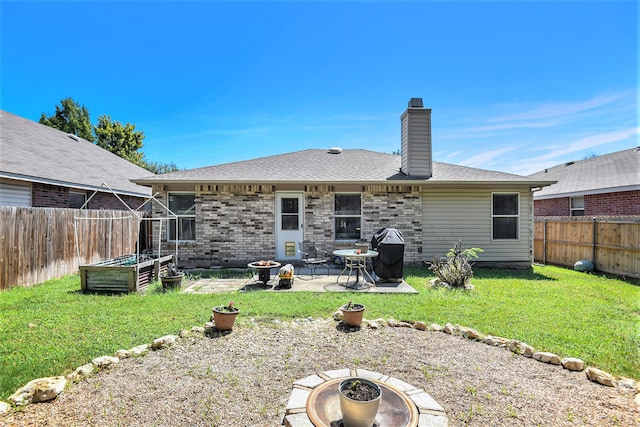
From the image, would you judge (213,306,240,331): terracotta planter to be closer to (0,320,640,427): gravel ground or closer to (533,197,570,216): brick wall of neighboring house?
(0,320,640,427): gravel ground

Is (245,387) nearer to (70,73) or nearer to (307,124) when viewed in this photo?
(307,124)

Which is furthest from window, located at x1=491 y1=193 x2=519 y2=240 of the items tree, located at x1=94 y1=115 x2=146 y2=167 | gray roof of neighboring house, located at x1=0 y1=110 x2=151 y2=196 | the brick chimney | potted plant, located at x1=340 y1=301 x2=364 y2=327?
tree, located at x1=94 y1=115 x2=146 y2=167

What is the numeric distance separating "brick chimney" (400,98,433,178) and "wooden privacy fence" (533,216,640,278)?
5003 millimetres

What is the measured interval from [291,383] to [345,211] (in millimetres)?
7197

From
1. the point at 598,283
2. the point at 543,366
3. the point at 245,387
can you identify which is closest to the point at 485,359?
the point at 543,366

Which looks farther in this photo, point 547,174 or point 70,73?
point 547,174

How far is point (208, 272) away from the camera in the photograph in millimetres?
8867

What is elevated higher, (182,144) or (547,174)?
(182,144)

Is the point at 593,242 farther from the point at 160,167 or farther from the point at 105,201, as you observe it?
the point at 160,167

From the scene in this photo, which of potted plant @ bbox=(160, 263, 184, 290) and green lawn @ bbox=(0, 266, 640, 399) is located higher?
potted plant @ bbox=(160, 263, 184, 290)

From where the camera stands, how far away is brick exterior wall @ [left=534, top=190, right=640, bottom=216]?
1066 centimetres

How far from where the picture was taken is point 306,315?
5125mm

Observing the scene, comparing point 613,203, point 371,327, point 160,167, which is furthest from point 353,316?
point 160,167

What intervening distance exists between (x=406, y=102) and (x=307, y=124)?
26.0ft
